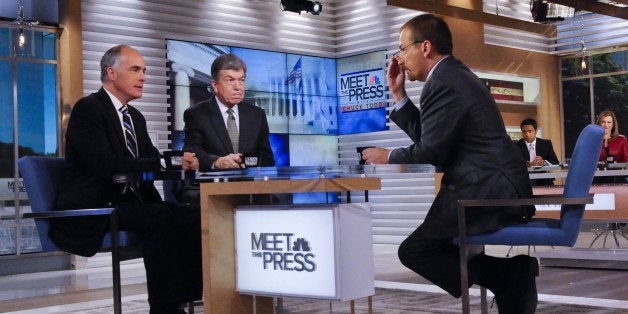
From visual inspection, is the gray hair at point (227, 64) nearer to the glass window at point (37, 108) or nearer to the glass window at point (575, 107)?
the glass window at point (37, 108)

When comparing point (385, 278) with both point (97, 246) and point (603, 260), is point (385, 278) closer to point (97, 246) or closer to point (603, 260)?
point (603, 260)

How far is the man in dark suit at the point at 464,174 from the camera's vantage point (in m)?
3.23

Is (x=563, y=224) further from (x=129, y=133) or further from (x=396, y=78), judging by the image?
(x=129, y=133)

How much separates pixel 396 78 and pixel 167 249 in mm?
1300

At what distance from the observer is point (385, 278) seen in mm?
6785

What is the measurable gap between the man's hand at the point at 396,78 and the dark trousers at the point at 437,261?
2.12 feet

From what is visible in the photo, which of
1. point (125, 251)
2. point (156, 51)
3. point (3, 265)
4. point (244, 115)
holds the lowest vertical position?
point (3, 265)

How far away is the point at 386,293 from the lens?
217 inches

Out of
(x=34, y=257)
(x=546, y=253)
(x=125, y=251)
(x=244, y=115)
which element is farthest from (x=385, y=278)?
(x=34, y=257)

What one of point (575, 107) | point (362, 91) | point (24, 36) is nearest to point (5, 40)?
point (24, 36)

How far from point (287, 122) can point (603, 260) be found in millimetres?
5763

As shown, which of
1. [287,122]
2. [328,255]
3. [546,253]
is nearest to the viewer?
[328,255]

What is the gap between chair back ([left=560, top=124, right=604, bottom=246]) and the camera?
3.21 meters

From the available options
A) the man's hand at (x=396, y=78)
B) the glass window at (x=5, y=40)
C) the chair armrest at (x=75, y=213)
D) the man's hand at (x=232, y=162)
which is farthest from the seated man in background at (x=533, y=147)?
the chair armrest at (x=75, y=213)
